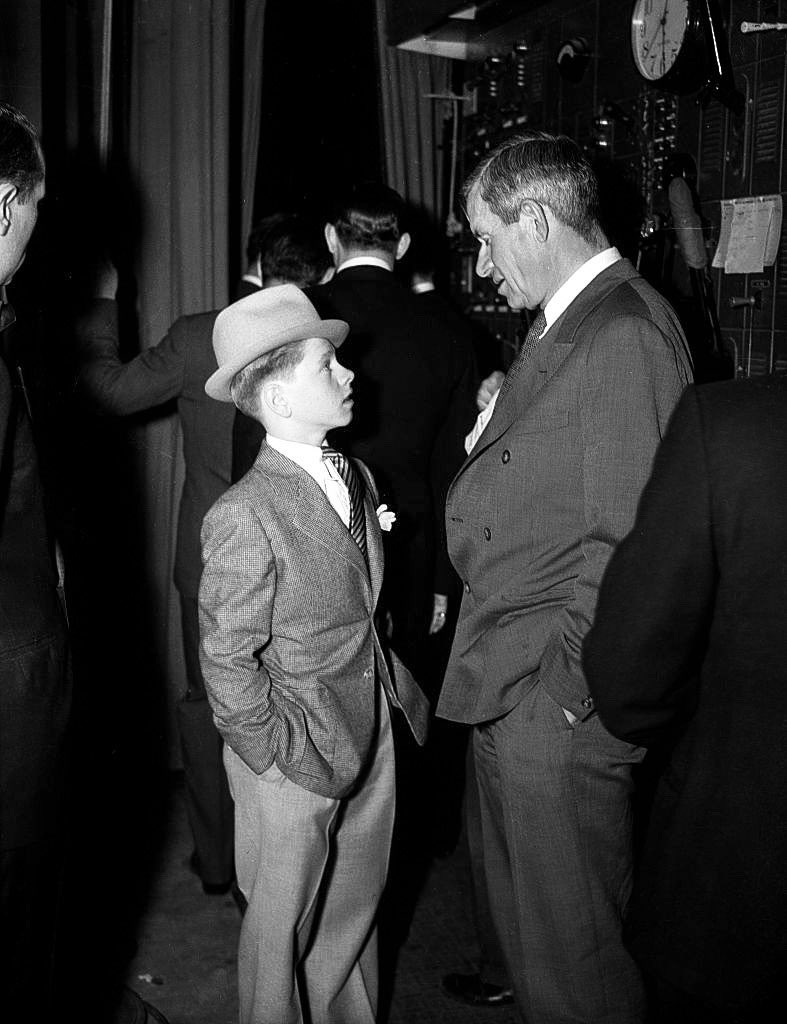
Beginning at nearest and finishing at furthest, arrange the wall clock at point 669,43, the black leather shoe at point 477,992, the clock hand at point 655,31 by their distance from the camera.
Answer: the black leather shoe at point 477,992 → the wall clock at point 669,43 → the clock hand at point 655,31

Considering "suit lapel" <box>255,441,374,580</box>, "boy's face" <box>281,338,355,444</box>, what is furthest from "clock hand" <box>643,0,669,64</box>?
"suit lapel" <box>255,441,374,580</box>

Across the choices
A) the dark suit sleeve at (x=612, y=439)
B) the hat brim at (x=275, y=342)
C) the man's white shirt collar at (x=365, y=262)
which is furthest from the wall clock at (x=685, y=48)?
the hat brim at (x=275, y=342)

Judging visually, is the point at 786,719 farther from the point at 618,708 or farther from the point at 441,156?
the point at 441,156

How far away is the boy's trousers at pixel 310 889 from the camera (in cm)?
199

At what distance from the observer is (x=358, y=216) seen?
2.81 metres

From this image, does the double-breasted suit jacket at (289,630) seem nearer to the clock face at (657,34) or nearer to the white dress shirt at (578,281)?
the white dress shirt at (578,281)

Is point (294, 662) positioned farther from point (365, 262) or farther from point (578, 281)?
point (365, 262)

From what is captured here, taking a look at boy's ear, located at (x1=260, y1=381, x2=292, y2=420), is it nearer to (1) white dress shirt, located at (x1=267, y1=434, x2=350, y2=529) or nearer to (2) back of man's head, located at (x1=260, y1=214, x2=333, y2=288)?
(1) white dress shirt, located at (x1=267, y1=434, x2=350, y2=529)

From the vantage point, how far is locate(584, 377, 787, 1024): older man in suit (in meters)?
1.31

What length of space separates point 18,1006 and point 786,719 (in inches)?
53.6

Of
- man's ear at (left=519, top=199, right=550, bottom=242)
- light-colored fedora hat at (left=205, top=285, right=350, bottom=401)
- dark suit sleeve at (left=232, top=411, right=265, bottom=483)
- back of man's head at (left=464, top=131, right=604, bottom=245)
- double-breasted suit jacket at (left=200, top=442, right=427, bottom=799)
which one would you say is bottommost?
double-breasted suit jacket at (left=200, top=442, right=427, bottom=799)

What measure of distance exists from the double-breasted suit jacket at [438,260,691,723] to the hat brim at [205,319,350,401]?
364mm

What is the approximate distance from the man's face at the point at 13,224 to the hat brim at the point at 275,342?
1.54 ft

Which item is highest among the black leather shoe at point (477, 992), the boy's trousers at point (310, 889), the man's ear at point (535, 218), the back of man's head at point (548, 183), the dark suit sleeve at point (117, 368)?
the back of man's head at point (548, 183)
